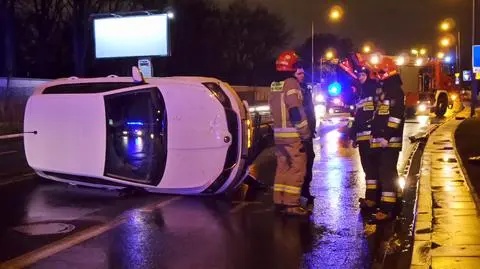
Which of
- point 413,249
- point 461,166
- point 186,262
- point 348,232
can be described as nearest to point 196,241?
point 186,262

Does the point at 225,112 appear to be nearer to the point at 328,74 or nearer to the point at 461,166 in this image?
the point at 461,166

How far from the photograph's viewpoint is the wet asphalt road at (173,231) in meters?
5.99

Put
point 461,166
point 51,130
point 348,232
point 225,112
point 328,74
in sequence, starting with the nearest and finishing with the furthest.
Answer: point 348,232, point 225,112, point 51,130, point 461,166, point 328,74

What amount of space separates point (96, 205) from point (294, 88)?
123 inches

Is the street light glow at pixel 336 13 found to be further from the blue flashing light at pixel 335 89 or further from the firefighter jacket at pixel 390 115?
the firefighter jacket at pixel 390 115

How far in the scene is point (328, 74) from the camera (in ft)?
97.8

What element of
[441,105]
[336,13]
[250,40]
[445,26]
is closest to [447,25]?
[445,26]

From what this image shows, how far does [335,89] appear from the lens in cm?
3002

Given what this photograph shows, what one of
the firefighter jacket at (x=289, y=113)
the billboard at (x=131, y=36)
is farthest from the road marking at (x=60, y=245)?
the billboard at (x=131, y=36)

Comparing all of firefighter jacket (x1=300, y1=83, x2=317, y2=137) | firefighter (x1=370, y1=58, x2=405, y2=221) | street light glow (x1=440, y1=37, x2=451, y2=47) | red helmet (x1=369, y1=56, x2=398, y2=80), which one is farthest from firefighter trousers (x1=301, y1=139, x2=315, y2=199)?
street light glow (x1=440, y1=37, x2=451, y2=47)

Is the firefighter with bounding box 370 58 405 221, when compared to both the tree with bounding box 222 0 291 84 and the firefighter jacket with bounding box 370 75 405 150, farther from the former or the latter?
the tree with bounding box 222 0 291 84

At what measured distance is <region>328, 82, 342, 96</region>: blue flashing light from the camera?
29.7 m

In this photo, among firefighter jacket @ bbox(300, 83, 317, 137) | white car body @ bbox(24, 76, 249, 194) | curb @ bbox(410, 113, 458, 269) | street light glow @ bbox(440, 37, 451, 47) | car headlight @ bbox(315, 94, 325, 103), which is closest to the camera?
curb @ bbox(410, 113, 458, 269)

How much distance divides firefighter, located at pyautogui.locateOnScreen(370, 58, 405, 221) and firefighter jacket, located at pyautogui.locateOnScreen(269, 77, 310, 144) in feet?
2.85
